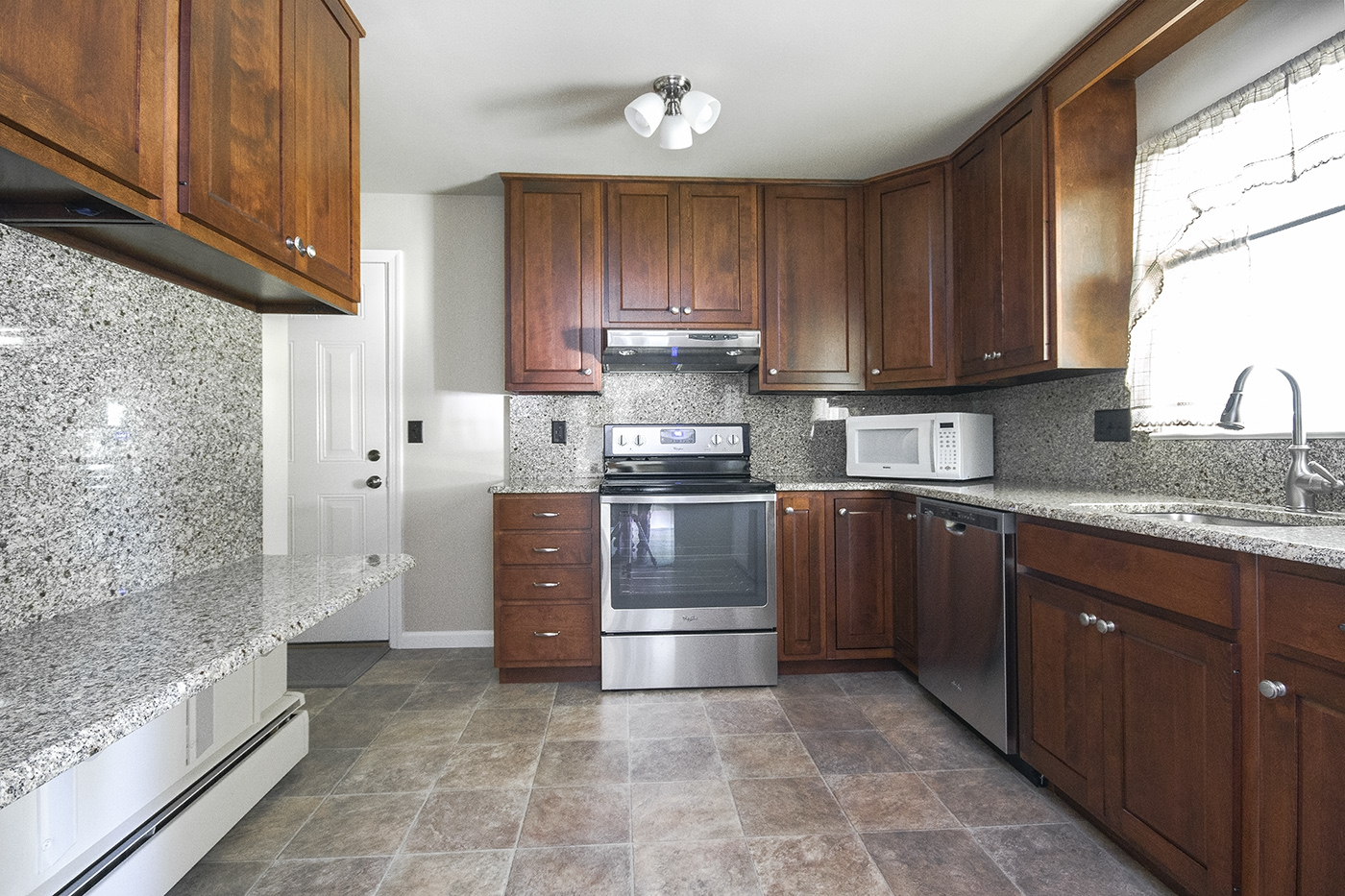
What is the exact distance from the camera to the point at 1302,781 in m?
1.10

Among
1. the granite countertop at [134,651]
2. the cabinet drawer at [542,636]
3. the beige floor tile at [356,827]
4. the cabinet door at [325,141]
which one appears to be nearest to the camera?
the granite countertop at [134,651]

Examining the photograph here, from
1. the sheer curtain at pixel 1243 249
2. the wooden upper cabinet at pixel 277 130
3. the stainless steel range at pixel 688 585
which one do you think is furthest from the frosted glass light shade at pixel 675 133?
the sheer curtain at pixel 1243 249

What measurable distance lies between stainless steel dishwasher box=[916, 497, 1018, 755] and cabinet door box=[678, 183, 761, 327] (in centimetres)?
127

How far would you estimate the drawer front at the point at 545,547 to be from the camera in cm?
271

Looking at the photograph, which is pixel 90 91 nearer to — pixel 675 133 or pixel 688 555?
pixel 675 133

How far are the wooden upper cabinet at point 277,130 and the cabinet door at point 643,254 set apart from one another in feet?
4.31

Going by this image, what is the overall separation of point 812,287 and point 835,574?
1380mm

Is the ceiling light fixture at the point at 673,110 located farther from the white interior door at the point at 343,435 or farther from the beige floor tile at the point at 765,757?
the beige floor tile at the point at 765,757

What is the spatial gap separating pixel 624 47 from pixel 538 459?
1.91 m

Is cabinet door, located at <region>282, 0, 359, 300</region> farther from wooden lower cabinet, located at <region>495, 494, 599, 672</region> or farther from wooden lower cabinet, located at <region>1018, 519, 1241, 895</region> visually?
wooden lower cabinet, located at <region>1018, 519, 1241, 895</region>

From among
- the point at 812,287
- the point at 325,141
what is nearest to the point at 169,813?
the point at 325,141

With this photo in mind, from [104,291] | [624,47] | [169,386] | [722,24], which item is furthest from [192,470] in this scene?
[722,24]

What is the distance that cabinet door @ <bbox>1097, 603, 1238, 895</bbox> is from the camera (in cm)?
124

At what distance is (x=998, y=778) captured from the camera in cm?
191
